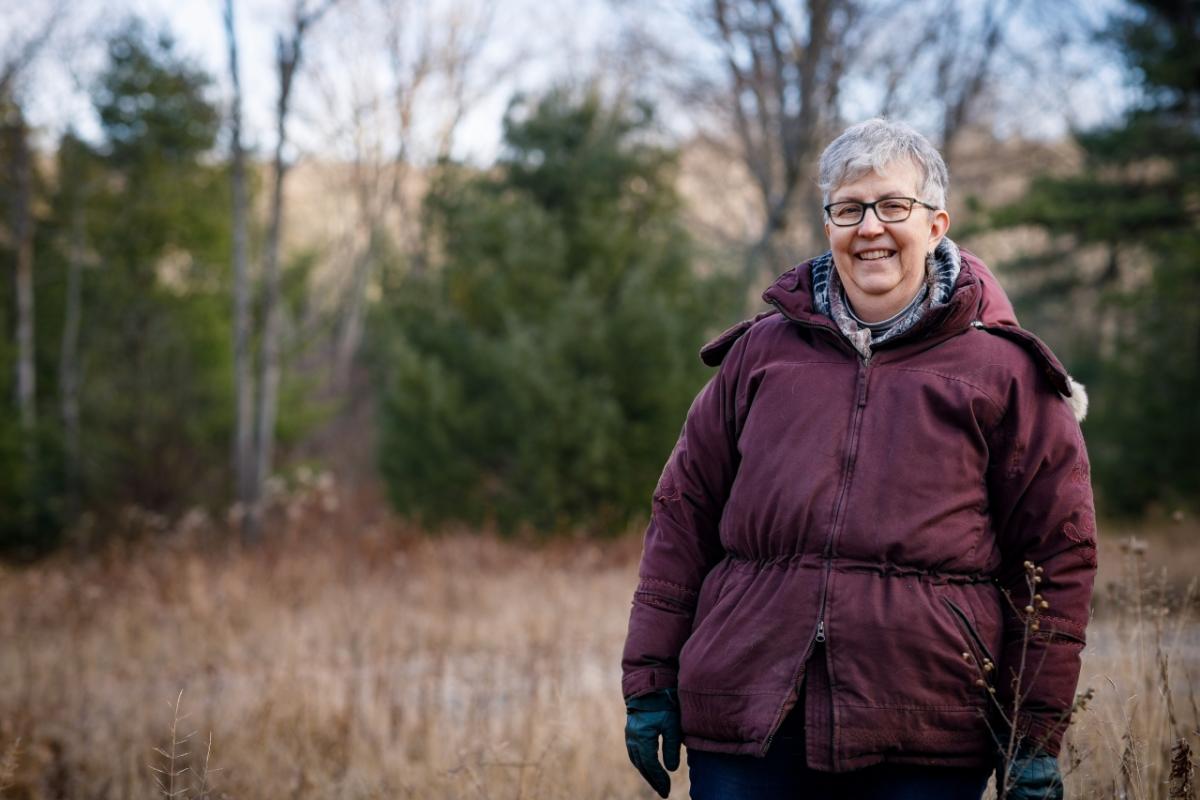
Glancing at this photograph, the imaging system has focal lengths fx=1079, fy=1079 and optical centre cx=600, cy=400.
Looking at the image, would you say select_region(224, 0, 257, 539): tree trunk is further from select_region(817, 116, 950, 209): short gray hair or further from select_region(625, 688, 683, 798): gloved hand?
select_region(817, 116, 950, 209): short gray hair

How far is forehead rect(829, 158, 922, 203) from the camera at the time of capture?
84.5 inches

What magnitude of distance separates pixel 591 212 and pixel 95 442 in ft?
18.2

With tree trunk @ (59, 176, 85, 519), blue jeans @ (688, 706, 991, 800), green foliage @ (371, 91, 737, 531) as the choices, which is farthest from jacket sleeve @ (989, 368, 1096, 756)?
tree trunk @ (59, 176, 85, 519)

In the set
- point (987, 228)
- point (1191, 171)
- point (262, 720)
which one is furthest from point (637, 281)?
point (262, 720)

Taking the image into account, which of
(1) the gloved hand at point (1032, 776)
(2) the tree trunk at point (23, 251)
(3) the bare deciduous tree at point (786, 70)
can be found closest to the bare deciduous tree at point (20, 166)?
(2) the tree trunk at point (23, 251)

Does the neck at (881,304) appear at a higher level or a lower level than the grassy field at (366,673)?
higher

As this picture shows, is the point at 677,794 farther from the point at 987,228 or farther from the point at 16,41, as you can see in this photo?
the point at 16,41

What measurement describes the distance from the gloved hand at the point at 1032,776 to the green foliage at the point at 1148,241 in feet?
30.0

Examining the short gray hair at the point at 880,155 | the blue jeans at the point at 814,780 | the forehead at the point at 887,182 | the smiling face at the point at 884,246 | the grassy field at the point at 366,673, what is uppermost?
the short gray hair at the point at 880,155

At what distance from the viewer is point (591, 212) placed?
1127 centimetres

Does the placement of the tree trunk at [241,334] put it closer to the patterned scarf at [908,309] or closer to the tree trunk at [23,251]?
the tree trunk at [23,251]

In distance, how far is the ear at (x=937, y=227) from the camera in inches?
86.7

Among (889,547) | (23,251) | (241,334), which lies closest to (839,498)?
(889,547)

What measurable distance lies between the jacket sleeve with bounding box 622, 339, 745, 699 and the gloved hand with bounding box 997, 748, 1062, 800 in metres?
0.67
